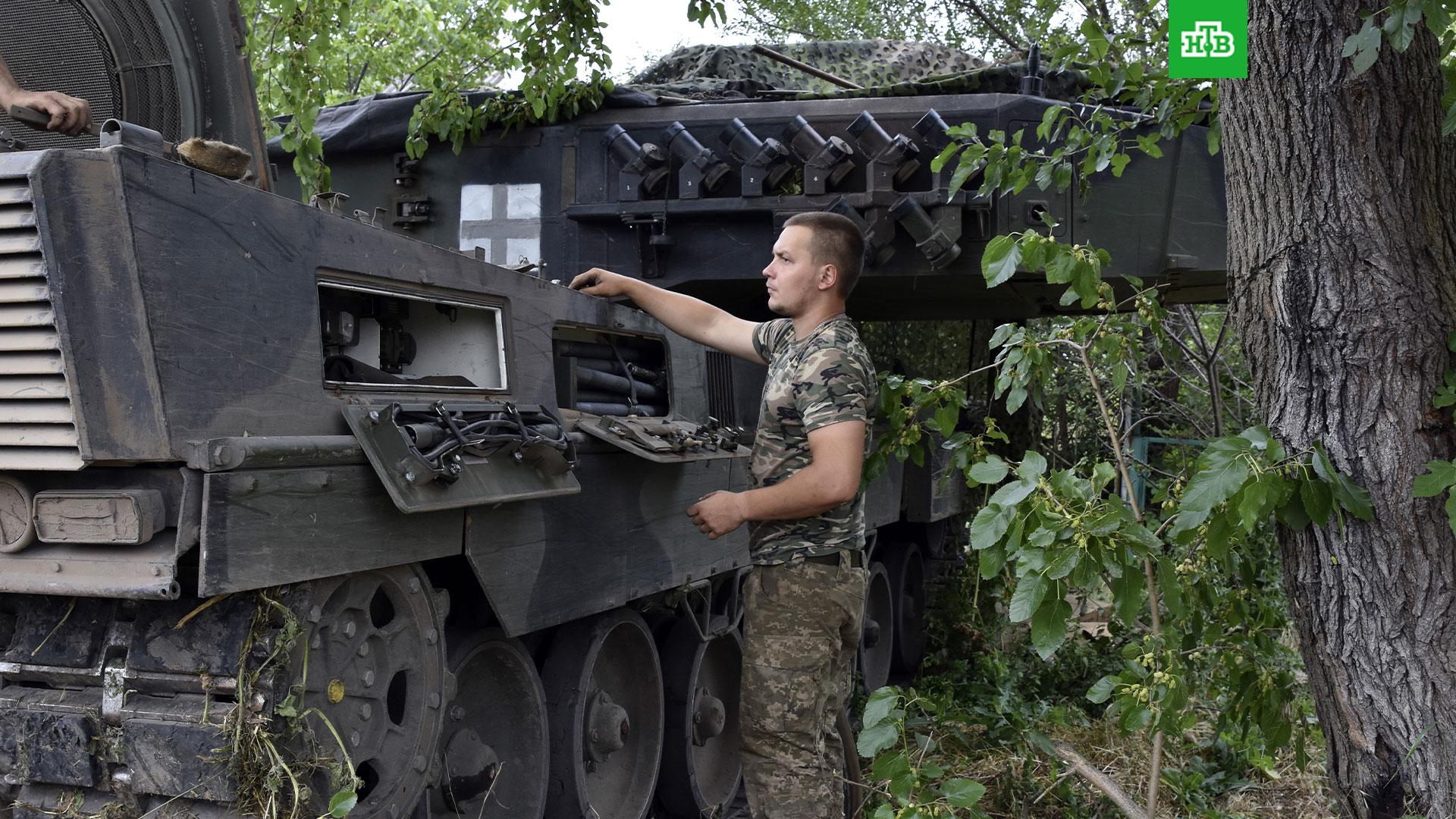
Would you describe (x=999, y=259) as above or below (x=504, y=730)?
above

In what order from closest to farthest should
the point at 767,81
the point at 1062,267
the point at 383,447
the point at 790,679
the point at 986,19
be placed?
the point at 383,447 → the point at 1062,267 → the point at 790,679 → the point at 767,81 → the point at 986,19

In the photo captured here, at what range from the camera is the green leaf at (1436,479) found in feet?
8.85

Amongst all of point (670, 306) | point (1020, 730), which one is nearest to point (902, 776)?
point (670, 306)

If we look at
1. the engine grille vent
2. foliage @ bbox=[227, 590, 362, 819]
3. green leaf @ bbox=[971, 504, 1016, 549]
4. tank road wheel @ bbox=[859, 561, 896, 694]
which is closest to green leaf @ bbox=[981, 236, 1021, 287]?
green leaf @ bbox=[971, 504, 1016, 549]

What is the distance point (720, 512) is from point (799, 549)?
0.26 m

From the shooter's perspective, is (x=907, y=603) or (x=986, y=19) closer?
(x=907, y=603)

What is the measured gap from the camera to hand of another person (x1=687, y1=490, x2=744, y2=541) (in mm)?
3457

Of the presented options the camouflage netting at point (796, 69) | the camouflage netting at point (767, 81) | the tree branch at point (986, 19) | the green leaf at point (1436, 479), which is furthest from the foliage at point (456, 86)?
the tree branch at point (986, 19)

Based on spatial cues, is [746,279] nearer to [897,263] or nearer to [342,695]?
[897,263]

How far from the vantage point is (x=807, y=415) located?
344cm

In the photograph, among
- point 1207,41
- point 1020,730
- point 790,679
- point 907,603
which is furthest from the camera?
point 907,603

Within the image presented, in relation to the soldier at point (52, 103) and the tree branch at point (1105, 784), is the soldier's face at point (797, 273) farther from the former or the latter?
the soldier at point (52, 103)

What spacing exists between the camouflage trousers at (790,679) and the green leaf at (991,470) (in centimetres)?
64

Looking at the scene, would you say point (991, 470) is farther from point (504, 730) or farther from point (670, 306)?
point (504, 730)
